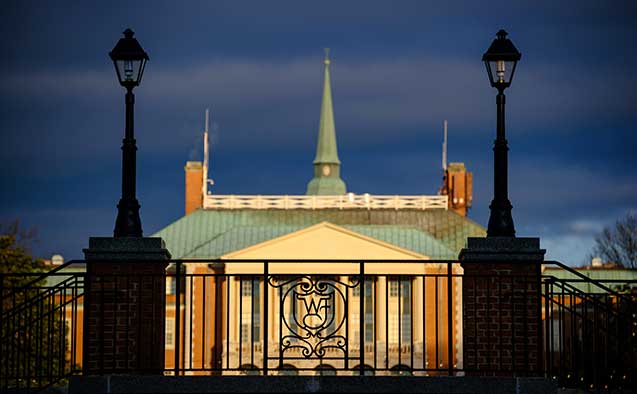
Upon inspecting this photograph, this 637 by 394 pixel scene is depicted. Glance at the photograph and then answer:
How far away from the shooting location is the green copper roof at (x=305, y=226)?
359 ft

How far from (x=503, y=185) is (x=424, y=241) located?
8901 cm

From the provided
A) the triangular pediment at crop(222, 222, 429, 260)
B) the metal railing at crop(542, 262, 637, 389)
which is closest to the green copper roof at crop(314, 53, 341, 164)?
the triangular pediment at crop(222, 222, 429, 260)

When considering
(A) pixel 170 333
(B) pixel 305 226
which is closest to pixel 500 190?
(A) pixel 170 333

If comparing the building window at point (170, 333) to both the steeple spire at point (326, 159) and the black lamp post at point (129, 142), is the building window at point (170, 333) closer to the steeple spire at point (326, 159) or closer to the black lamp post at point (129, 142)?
the steeple spire at point (326, 159)

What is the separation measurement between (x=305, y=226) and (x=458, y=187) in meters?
13.3

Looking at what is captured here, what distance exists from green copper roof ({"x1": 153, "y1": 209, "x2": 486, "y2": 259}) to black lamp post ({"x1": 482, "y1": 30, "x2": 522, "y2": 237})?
84282 mm

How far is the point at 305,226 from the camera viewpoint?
116562 mm

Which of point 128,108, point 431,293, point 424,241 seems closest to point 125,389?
point 128,108

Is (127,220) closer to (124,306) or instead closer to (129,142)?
(129,142)

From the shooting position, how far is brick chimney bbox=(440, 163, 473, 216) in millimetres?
121438

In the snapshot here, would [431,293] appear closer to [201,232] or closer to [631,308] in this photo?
A: [201,232]

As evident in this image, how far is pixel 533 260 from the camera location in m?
20.7

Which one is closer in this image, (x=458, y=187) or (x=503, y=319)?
(x=503, y=319)

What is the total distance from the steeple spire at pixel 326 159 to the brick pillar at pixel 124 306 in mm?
122877
